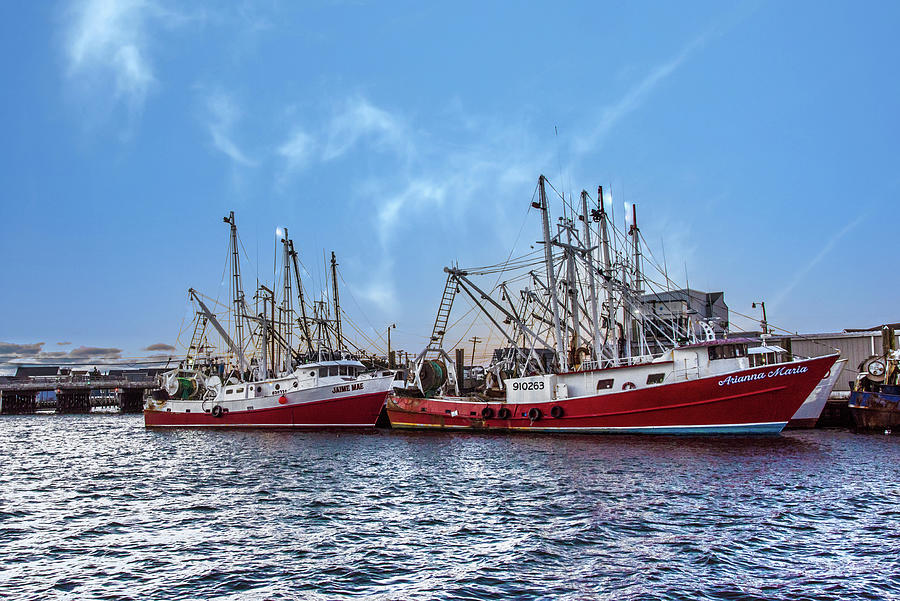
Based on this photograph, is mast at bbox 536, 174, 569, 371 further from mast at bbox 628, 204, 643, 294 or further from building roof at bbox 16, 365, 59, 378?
building roof at bbox 16, 365, 59, 378

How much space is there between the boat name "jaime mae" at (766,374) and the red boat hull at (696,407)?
5 centimetres

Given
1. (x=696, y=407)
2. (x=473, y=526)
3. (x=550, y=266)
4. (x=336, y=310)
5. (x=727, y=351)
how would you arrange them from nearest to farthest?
(x=473, y=526) → (x=696, y=407) → (x=727, y=351) → (x=550, y=266) → (x=336, y=310)

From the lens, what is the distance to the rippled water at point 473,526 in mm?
12305

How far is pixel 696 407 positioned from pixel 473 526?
79.3 feet

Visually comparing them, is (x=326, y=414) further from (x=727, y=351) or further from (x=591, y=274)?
(x=727, y=351)

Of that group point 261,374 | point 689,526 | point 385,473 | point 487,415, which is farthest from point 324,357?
point 689,526

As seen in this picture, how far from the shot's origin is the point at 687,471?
24.7 metres

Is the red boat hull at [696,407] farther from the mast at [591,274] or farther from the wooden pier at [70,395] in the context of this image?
the wooden pier at [70,395]

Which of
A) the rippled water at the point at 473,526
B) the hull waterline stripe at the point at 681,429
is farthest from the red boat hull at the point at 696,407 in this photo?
the rippled water at the point at 473,526

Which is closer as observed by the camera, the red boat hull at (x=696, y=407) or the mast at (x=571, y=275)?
the red boat hull at (x=696, y=407)

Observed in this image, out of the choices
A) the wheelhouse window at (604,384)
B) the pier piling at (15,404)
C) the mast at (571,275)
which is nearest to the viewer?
the wheelhouse window at (604,384)

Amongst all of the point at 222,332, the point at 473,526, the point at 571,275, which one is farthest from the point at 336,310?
the point at 473,526

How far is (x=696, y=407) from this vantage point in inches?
1435

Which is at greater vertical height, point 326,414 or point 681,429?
point 326,414
